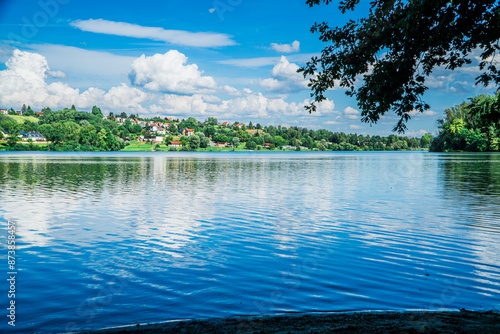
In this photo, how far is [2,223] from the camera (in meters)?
19.6

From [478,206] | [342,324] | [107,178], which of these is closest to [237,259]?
[342,324]

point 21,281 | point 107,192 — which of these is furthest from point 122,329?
point 107,192

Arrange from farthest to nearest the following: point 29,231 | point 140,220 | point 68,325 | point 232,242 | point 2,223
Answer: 1. point 140,220
2. point 2,223
3. point 29,231
4. point 232,242
5. point 68,325

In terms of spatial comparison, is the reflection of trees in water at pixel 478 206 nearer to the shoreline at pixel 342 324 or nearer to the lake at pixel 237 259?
the lake at pixel 237 259

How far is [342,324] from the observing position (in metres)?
7.59

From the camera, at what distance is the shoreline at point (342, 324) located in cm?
726

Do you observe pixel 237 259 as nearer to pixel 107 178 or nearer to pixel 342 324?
pixel 342 324

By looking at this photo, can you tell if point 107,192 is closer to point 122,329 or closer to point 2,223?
point 2,223

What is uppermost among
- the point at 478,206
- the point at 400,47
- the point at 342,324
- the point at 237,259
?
the point at 400,47

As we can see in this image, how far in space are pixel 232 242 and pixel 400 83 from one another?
874 cm

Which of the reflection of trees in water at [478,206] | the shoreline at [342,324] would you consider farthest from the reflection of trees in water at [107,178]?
the shoreline at [342,324]

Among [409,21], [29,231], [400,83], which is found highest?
[409,21]

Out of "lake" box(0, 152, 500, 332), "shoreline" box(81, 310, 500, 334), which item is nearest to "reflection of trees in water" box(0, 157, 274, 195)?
"lake" box(0, 152, 500, 332)

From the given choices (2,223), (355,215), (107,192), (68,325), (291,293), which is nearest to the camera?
(68,325)
